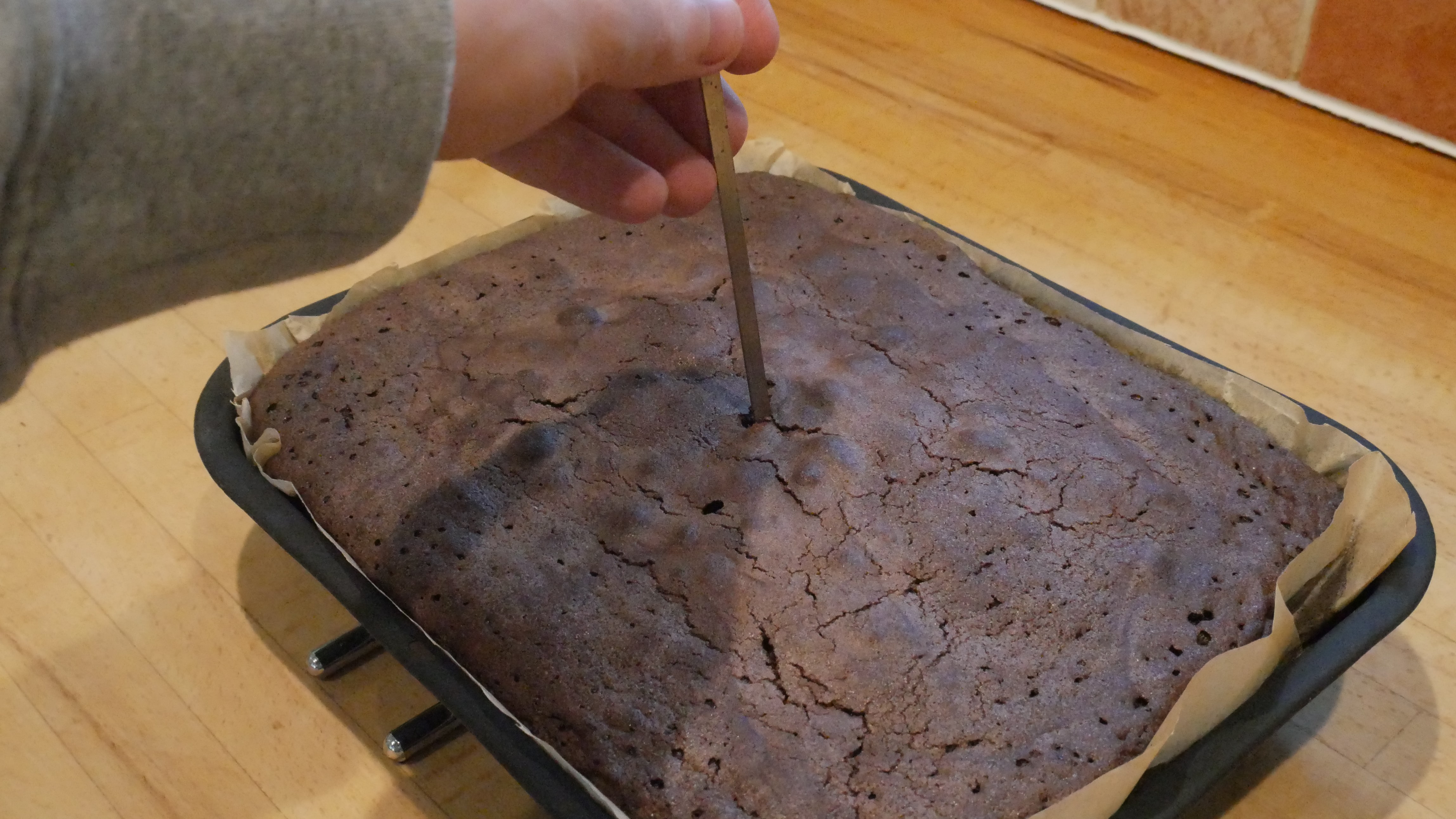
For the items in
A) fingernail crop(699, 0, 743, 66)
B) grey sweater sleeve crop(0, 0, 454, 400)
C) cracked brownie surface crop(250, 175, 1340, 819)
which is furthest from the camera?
cracked brownie surface crop(250, 175, 1340, 819)

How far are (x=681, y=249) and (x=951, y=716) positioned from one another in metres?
0.58

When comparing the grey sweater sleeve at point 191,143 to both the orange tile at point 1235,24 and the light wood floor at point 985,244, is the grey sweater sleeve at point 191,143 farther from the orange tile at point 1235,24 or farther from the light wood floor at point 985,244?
the orange tile at point 1235,24

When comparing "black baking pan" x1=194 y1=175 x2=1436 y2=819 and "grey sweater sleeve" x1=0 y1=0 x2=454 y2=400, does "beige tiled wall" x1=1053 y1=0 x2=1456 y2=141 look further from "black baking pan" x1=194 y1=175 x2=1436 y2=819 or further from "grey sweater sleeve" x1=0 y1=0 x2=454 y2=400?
"grey sweater sleeve" x1=0 y1=0 x2=454 y2=400

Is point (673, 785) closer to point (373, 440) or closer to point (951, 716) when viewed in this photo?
point (951, 716)

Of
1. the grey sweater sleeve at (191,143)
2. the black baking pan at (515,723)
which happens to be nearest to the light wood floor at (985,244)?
the black baking pan at (515,723)

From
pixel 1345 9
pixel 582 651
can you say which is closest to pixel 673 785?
pixel 582 651

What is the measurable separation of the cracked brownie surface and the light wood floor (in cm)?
18

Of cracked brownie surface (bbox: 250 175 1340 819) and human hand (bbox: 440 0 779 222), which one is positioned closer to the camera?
human hand (bbox: 440 0 779 222)

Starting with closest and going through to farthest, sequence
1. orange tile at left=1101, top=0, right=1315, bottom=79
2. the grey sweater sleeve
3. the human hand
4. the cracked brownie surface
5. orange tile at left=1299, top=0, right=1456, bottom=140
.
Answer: the grey sweater sleeve < the human hand < the cracked brownie surface < orange tile at left=1299, top=0, right=1456, bottom=140 < orange tile at left=1101, top=0, right=1315, bottom=79

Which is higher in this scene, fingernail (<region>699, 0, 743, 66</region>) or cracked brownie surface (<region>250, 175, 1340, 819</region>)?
fingernail (<region>699, 0, 743, 66</region>)

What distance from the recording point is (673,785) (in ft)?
2.65

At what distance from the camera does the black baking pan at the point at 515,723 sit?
2.57 feet

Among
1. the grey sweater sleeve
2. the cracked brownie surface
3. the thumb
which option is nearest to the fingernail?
the thumb

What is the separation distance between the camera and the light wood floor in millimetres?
1008
